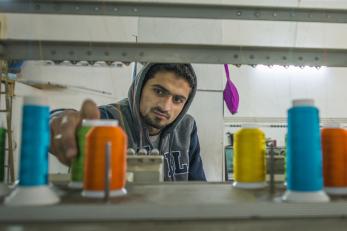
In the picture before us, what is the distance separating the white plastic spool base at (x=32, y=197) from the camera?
1.95 feet

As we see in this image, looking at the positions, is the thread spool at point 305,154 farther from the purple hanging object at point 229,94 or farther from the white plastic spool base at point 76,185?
the purple hanging object at point 229,94

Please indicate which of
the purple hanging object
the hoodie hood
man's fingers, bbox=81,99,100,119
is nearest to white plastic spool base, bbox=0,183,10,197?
man's fingers, bbox=81,99,100,119

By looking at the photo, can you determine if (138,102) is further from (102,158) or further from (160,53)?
(102,158)

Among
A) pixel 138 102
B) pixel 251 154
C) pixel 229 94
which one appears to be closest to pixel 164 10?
pixel 251 154

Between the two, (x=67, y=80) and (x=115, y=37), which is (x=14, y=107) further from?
(x=115, y=37)

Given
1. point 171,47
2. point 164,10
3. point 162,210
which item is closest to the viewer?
point 162,210

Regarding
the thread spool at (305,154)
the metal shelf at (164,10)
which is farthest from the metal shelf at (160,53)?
the thread spool at (305,154)

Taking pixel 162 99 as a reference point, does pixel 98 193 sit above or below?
below

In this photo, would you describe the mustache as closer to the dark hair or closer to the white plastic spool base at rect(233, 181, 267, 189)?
the dark hair

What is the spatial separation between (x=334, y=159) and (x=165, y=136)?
62.7 inches

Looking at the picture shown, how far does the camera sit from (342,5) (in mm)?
3334

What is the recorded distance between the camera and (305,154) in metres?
0.65

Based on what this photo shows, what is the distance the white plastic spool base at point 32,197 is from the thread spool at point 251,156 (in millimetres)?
455

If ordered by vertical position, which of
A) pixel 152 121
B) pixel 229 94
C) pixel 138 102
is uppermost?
pixel 229 94
